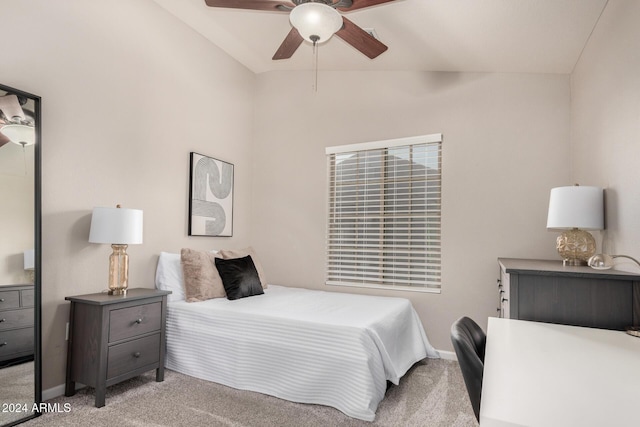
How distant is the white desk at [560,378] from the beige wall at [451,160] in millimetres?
1860

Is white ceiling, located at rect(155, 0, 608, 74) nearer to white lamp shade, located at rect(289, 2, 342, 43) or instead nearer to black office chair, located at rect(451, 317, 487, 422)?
white lamp shade, located at rect(289, 2, 342, 43)

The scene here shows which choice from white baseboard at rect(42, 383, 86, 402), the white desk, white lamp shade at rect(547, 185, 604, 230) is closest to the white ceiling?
white lamp shade at rect(547, 185, 604, 230)

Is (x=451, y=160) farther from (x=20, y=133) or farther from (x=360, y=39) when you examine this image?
(x=20, y=133)

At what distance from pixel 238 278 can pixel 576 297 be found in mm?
2559

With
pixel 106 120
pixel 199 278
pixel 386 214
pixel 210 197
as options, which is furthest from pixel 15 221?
pixel 386 214

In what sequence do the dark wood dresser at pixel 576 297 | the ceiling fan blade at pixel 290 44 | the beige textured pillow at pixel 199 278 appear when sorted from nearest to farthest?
the dark wood dresser at pixel 576 297 → the ceiling fan blade at pixel 290 44 → the beige textured pillow at pixel 199 278

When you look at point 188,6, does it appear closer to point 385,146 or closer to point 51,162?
point 51,162

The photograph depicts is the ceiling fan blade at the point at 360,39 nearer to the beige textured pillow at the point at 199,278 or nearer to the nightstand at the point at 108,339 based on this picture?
the beige textured pillow at the point at 199,278

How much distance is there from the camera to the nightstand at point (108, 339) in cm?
251

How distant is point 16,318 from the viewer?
226 centimetres

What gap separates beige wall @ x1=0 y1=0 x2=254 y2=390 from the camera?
258 centimetres

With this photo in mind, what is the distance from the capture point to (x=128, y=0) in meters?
3.15

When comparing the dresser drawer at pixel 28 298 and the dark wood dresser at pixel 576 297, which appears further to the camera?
Result: the dresser drawer at pixel 28 298

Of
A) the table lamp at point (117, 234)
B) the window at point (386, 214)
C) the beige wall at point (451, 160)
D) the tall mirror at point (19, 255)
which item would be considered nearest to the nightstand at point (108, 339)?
the table lamp at point (117, 234)
